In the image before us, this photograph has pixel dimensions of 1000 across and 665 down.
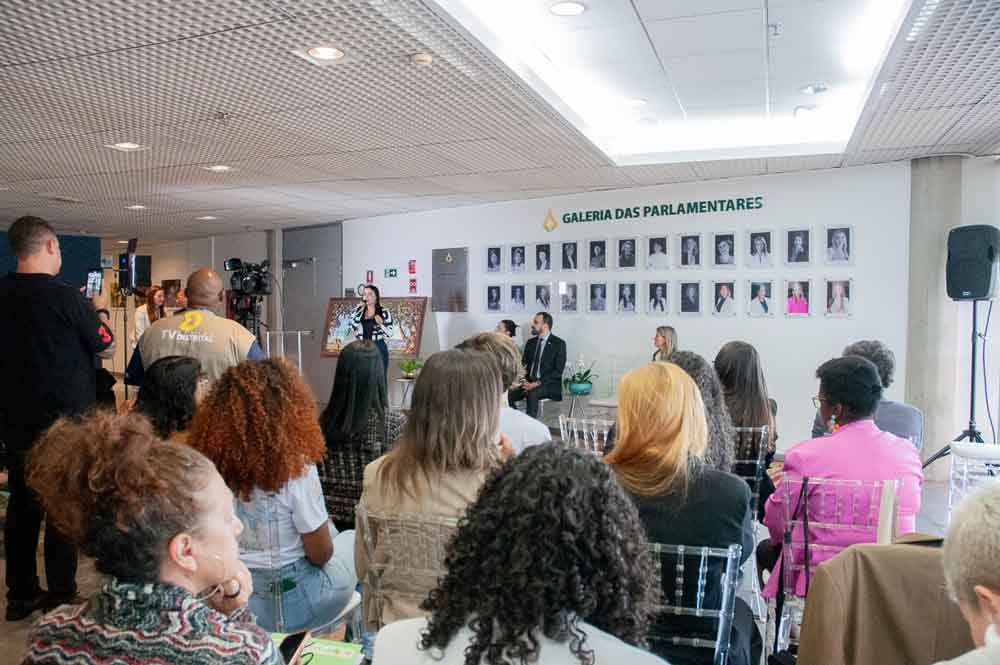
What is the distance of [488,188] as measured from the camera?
8375 mm

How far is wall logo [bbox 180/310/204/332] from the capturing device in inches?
149

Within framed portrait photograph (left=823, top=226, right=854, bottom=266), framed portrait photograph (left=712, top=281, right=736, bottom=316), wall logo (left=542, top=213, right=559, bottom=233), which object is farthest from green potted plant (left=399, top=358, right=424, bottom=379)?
framed portrait photograph (left=823, top=226, right=854, bottom=266)

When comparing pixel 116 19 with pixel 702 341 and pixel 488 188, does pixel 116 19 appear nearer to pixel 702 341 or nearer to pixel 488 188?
pixel 488 188

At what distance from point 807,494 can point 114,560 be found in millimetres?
2218

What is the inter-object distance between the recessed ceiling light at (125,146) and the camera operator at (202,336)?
291cm

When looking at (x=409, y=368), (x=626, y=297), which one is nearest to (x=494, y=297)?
(x=409, y=368)

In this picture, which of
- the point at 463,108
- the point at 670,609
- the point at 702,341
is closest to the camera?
the point at 670,609

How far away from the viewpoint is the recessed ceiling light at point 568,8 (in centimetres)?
397

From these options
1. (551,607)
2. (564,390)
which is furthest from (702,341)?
(551,607)

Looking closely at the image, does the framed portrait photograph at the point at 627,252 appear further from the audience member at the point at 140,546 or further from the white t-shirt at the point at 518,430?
the audience member at the point at 140,546

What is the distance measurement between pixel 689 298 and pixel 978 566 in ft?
23.1

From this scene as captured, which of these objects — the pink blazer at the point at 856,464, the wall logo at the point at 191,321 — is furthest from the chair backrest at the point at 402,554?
the wall logo at the point at 191,321

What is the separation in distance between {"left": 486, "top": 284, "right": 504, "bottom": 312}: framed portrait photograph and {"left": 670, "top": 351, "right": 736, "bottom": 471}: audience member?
6.31 meters

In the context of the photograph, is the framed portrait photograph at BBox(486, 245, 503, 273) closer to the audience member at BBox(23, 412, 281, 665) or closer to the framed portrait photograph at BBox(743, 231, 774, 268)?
the framed portrait photograph at BBox(743, 231, 774, 268)
